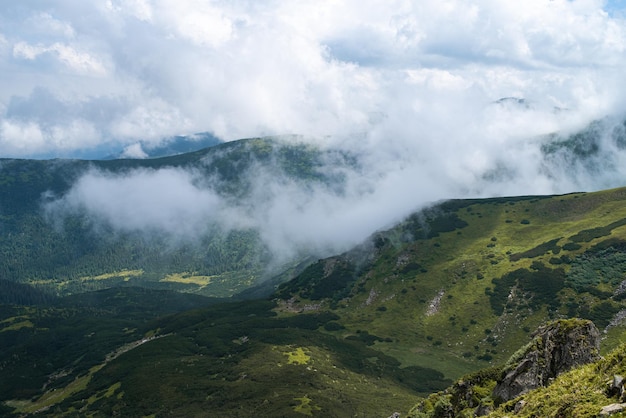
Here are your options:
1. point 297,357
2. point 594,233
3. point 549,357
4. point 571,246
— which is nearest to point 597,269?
point 571,246

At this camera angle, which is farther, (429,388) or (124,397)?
(124,397)

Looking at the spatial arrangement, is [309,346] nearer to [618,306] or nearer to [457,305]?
[457,305]

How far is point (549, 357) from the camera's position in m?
42.6

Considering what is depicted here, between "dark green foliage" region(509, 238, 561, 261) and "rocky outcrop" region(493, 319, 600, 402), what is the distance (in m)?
152

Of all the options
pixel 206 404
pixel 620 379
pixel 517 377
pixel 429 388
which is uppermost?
pixel 620 379

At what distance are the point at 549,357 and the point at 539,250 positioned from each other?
523ft

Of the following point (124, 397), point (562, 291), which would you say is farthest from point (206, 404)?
point (562, 291)

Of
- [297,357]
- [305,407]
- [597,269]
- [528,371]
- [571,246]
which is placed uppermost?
[528,371]

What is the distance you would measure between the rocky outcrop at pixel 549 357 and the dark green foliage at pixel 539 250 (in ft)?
499

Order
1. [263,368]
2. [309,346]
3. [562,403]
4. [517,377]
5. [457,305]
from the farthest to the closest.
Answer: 1. [457,305]
2. [309,346]
3. [263,368]
4. [517,377]
5. [562,403]

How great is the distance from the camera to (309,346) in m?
168

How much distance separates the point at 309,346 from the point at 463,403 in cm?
12657

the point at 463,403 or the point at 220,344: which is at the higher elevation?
the point at 463,403

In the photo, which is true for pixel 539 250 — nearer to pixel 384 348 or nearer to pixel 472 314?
Answer: pixel 472 314
